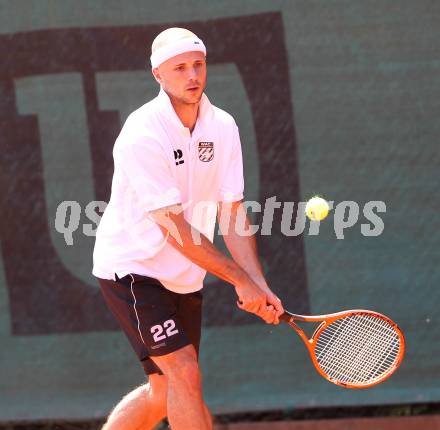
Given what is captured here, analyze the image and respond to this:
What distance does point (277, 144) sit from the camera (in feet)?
14.9

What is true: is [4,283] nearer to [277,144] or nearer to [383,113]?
[277,144]

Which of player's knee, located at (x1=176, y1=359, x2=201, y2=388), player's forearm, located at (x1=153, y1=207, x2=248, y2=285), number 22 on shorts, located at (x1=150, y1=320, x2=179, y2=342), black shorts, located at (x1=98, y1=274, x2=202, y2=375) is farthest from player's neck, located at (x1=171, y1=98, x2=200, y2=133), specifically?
player's knee, located at (x1=176, y1=359, x2=201, y2=388)

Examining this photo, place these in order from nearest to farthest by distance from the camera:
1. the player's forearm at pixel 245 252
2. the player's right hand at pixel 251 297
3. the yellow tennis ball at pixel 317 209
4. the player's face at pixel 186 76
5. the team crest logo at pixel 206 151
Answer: the player's right hand at pixel 251 297
the player's face at pixel 186 76
the team crest logo at pixel 206 151
the player's forearm at pixel 245 252
the yellow tennis ball at pixel 317 209

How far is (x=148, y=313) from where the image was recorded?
11.5ft

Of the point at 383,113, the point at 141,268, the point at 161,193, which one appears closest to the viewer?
the point at 161,193

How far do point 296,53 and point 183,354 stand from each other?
169 centimetres

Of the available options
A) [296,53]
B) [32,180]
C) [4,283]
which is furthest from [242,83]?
[4,283]

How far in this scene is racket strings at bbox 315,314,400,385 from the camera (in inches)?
148

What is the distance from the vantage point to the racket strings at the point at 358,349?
148 inches

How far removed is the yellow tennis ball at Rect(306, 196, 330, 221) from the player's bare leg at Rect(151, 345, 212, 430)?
40.9 inches

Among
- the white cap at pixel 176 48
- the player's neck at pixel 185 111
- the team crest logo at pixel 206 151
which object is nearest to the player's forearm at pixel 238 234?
the team crest logo at pixel 206 151

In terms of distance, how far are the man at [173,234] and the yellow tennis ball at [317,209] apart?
0.56 metres

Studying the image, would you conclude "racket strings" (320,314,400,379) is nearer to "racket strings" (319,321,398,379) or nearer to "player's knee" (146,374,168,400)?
"racket strings" (319,321,398,379)

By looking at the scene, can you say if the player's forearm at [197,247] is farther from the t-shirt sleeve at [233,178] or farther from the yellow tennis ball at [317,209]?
the yellow tennis ball at [317,209]
